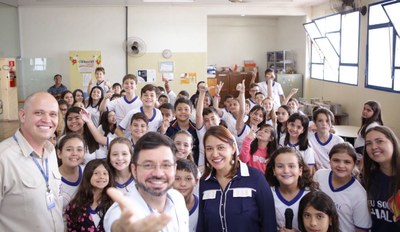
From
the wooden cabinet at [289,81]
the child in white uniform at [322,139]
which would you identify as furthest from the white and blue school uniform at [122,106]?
the wooden cabinet at [289,81]

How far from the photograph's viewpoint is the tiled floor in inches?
321

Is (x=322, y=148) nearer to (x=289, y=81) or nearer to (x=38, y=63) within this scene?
(x=289, y=81)

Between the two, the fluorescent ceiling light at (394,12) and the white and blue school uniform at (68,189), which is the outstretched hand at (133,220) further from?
the fluorescent ceiling light at (394,12)

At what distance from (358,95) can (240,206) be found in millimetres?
6562

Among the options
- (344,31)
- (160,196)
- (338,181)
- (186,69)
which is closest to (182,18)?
(186,69)

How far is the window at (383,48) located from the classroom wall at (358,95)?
0.48 feet

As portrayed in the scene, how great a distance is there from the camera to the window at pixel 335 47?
804 centimetres

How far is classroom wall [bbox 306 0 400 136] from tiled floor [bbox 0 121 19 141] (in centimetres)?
759

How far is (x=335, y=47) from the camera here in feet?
29.4

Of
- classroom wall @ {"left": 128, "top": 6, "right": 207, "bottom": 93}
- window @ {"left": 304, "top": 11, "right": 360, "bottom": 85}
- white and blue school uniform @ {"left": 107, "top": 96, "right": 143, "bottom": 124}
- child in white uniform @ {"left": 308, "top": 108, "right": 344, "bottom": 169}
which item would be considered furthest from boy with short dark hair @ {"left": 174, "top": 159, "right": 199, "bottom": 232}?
classroom wall @ {"left": 128, "top": 6, "right": 207, "bottom": 93}

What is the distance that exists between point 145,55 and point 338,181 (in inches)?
320

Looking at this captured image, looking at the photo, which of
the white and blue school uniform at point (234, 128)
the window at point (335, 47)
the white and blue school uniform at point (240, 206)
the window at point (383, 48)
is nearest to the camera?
the white and blue school uniform at point (240, 206)

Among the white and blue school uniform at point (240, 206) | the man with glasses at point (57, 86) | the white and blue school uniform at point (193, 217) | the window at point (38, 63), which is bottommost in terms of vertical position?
the white and blue school uniform at point (193, 217)

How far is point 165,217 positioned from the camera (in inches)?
47.1
